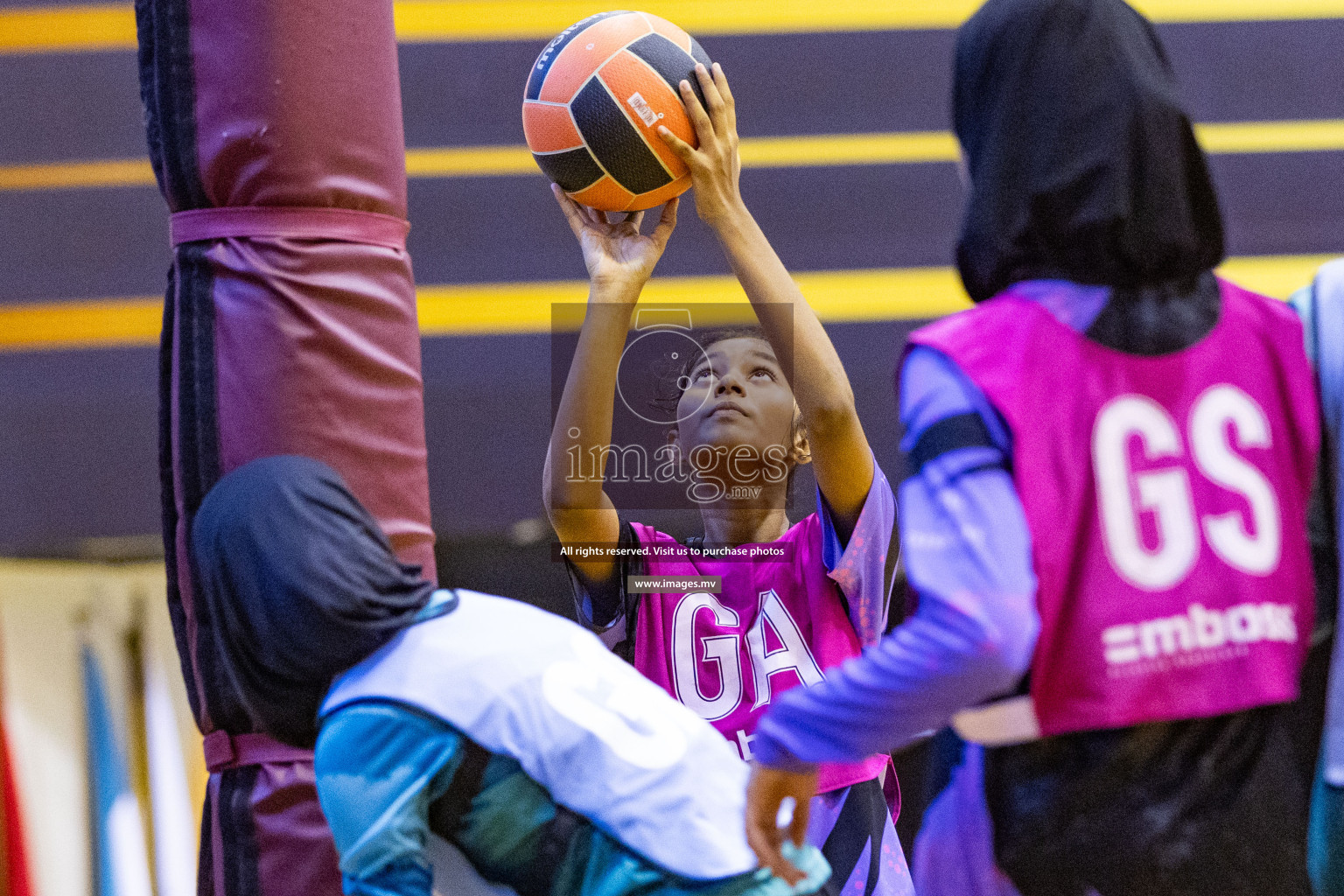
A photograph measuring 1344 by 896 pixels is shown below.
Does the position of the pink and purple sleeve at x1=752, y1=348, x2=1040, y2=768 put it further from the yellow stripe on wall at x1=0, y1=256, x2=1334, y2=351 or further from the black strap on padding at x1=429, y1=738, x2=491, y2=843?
the yellow stripe on wall at x1=0, y1=256, x2=1334, y2=351

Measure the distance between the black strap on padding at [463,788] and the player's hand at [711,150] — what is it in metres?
1.05

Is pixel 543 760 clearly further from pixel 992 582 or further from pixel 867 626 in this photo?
pixel 867 626

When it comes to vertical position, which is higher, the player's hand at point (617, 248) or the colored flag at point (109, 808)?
the player's hand at point (617, 248)

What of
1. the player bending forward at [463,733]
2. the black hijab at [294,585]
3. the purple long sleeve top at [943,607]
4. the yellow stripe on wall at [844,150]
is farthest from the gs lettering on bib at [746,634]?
the yellow stripe on wall at [844,150]

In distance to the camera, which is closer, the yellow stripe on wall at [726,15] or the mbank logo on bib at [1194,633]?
the mbank logo on bib at [1194,633]

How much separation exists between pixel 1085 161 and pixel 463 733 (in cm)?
98

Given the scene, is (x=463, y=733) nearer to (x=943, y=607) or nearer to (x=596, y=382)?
(x=943, y=607)

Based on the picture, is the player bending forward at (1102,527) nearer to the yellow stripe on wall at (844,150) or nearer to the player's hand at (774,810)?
the player's hand at (774,810)

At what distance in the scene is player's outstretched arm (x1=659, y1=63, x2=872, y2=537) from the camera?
198cm

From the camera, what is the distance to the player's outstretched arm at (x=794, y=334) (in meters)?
1.98

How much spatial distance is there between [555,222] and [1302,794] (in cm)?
289

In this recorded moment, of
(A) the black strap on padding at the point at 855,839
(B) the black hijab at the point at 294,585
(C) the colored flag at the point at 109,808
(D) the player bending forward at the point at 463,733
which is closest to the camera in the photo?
(D) the player bending forward at the point at 463,733

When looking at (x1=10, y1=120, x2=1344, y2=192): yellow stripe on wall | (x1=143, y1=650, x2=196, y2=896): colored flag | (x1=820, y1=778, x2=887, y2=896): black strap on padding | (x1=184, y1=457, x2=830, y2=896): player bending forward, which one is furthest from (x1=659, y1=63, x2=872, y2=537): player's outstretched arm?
(x1=143, y1=650, x2=196, y2=896): colored flag

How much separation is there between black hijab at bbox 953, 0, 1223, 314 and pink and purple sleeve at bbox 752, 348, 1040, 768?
0.18m
